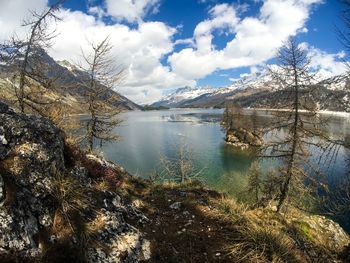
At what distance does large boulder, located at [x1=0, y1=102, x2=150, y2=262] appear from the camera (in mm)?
5012

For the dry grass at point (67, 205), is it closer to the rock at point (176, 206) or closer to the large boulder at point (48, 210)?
the large boulder at point (48, 210)

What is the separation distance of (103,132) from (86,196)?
1419 cm

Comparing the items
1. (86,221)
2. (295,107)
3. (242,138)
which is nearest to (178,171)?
(295,107)

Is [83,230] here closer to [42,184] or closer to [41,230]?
[41,230]

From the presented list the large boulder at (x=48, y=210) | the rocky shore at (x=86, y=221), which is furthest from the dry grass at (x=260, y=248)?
the large boulder at (x=48, y=210)

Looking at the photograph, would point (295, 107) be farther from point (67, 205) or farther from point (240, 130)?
point (240, 130)

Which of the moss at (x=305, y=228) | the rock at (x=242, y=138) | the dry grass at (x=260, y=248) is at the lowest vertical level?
the rock at (x=242, y=138)

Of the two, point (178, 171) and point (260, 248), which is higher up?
point (260, 248)

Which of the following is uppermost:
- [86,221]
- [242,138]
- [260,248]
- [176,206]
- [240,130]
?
[86,221]

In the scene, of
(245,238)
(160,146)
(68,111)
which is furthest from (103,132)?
(160,146)

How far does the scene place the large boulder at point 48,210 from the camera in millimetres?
5012

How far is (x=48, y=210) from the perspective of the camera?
18.8 ft

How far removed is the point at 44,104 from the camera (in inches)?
603

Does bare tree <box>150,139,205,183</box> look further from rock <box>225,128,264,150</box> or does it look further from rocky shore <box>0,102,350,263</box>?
rock <box>225,128,264,150</box>
